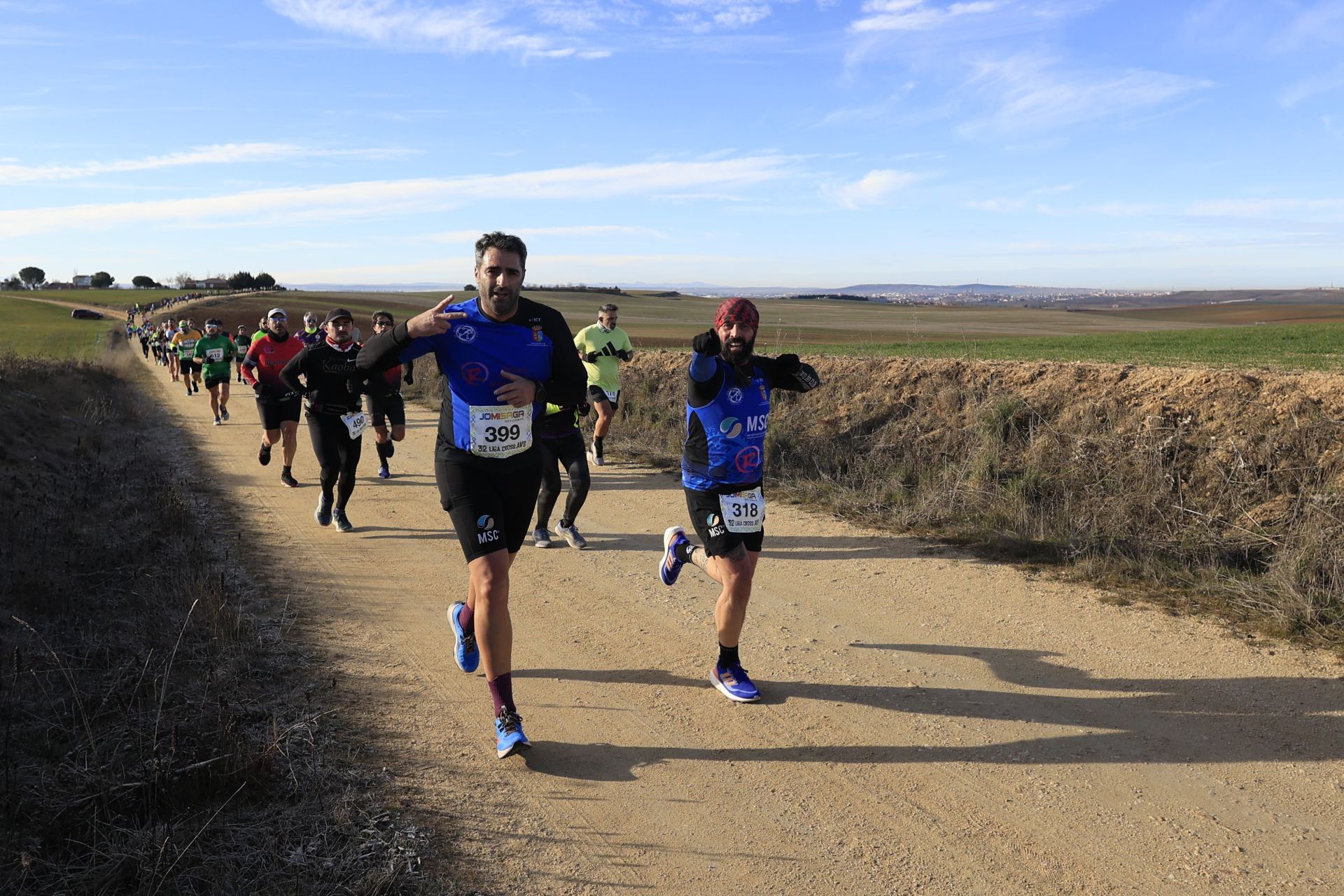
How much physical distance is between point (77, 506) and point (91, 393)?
38.7 feet

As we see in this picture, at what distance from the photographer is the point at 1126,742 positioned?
13.8ft

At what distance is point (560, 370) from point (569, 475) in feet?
12.4

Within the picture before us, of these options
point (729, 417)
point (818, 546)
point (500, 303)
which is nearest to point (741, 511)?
point (729, 417)

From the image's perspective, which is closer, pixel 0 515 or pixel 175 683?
pixel 175 683

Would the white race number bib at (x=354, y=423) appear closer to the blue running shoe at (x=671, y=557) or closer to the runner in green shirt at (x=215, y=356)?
the blue running shoe at (x=671, y=557)

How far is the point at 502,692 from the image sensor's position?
4.23 m

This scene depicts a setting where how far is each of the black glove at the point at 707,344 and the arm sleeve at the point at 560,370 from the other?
22.6 inches

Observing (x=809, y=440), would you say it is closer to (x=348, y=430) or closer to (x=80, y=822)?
(x=348, y=430)

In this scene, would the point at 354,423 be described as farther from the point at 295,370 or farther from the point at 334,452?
the point at 295,370

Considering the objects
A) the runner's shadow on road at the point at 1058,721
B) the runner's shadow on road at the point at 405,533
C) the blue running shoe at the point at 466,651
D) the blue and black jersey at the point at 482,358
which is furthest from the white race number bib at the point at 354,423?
the blue and black jersey at the point at 482,358

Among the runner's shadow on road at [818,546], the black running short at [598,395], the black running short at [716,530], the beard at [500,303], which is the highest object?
the beard at [500,303]

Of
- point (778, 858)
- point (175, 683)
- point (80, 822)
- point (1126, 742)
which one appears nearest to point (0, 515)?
point (175, 683)

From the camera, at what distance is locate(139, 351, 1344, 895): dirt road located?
3.34 m

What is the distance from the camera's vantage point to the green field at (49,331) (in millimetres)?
42747
